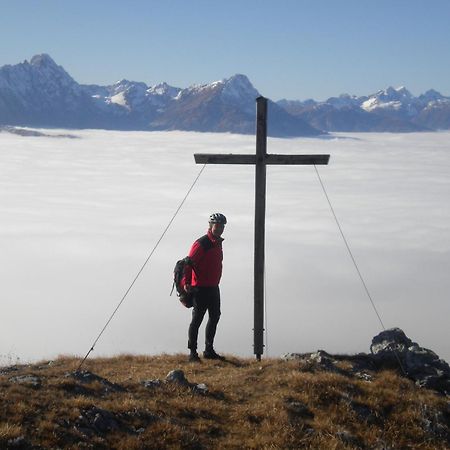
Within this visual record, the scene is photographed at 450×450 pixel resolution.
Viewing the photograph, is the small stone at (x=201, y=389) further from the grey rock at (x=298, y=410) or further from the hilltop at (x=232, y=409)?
the grey rock at (x=298, y=410)

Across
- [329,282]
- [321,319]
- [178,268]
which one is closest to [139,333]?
[321,319]

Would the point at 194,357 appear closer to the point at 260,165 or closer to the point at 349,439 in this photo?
the point at 260,165

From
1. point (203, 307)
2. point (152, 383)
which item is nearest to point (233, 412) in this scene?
point (152, 383)

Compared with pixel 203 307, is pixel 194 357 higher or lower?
lower

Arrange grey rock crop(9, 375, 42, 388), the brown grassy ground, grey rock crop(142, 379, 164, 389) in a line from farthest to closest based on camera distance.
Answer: grey rock crop(142, 379, 164, 389), grey rock crop(9, 375, 42, 388), the brown grassy ground

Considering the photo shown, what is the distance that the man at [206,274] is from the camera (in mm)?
12500

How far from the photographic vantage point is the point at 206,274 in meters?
12.6

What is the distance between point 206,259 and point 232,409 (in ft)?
12.9

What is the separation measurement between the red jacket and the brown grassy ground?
7.03ft

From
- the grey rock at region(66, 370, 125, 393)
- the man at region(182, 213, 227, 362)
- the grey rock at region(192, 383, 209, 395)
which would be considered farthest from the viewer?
the man at region(182, 213, 227, 362)

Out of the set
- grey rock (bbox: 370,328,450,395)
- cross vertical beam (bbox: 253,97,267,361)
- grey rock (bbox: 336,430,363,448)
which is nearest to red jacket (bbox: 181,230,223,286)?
cross vertical beam (bbox: 253,97,267,361)

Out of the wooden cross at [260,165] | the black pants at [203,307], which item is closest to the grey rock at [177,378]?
the black pants at [203,307]

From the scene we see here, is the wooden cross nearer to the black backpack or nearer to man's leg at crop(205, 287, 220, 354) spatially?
man's leg at crop(205, 287, 220, 354)

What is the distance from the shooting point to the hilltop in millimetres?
7980
